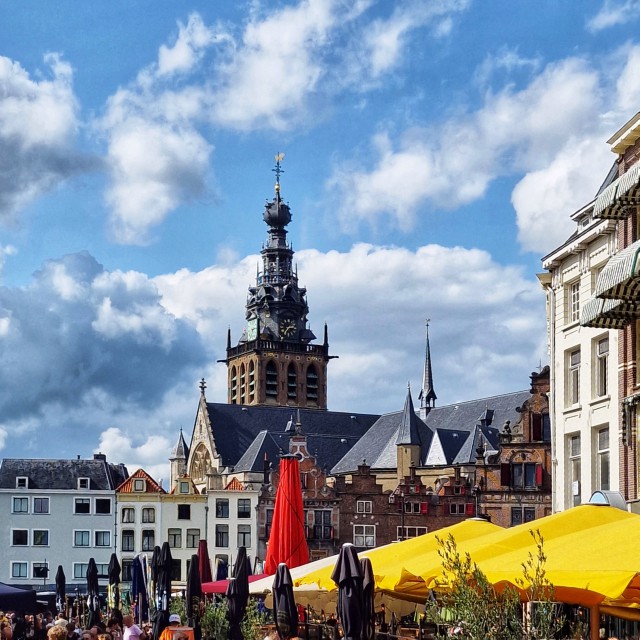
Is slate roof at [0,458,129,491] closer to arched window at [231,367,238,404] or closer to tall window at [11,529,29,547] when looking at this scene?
tall window at [11,529,29,547]

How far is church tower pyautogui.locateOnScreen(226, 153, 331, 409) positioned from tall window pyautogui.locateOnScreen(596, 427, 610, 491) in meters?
89.5

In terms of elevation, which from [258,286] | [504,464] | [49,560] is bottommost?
[49,560]

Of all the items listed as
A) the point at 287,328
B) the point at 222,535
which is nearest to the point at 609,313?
the point at 222,535

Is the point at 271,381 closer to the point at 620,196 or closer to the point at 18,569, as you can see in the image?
the point at 18,569

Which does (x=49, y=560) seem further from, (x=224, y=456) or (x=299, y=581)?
(x=299, y=581)

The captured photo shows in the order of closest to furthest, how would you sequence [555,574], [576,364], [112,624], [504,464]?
1. [555,574]
2. [112,624]
3. [576,364]
4. [504,464]

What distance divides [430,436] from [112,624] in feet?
257

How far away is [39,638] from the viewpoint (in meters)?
24.7

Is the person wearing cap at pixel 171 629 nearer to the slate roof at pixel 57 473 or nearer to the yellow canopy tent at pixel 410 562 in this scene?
the yellow canopy tent at pixel 410 562

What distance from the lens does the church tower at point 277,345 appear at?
122250 millimetres

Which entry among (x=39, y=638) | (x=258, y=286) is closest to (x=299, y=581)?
(x=39, y=638)

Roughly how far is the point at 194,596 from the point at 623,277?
1151 centimetres

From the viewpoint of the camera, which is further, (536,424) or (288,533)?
(536,424)

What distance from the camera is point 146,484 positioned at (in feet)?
284
